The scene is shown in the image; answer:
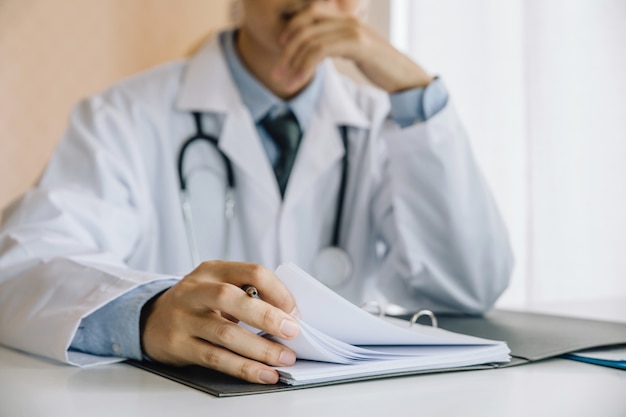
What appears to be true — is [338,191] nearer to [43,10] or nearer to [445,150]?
[445,150]

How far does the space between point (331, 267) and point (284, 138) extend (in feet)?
0.79

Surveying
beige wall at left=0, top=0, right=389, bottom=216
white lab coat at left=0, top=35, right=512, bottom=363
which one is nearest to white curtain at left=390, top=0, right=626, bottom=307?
white lab coat at left=0, top=35, right=512, bottom=363

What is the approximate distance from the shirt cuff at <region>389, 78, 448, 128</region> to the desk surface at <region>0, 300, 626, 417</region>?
1.88 ft

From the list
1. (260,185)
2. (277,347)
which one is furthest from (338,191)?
(277,347)

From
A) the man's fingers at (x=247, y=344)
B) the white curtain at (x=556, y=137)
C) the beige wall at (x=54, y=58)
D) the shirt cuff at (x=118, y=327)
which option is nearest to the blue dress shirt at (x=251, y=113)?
the shirt cuff at (x=118, y=327)

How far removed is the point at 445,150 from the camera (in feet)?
3.74

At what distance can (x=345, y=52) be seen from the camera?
1.18 meters

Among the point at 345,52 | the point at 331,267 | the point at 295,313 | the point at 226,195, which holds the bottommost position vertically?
the point at 331,267

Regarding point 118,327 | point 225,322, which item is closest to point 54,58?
point 118,327

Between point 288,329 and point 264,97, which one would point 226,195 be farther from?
point 288,329

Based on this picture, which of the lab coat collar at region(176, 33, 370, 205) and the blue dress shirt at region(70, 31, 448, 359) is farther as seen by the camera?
the lab coat collar at region(176, 33, 370, 205)

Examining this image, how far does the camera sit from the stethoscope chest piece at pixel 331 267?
4.03 ft

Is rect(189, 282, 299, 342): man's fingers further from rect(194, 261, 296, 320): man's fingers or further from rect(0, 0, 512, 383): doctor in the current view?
rect(0, 0, 512, 383): doctor

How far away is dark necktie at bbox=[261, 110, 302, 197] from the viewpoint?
129cm
